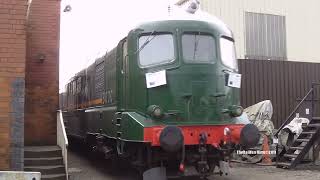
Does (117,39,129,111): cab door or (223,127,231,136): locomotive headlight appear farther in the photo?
(117,39,129,111): cab door

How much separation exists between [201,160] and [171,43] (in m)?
2.14

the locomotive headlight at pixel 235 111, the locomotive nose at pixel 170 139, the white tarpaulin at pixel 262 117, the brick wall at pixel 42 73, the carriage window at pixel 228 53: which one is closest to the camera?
the locomotive nose at pixel 170 139

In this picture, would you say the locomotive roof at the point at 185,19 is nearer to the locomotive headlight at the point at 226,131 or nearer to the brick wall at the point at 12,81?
the locomotive headlight at the point at 226,131

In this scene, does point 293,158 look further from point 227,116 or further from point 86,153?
point 86,153

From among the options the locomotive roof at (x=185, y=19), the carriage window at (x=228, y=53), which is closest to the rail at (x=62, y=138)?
the locomotive roof at (x=185, y=19)

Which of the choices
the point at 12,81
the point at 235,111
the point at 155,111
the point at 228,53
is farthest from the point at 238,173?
the point at 12,81

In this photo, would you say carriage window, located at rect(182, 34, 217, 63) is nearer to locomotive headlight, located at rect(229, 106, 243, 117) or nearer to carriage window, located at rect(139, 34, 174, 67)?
carriage window, located at rect(139, 34, 174, 67)

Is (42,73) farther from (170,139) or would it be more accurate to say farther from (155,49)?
(170,139)

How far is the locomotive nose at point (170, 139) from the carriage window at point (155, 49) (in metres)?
1.43

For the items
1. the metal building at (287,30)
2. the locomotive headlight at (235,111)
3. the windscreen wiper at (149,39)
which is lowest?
the locomotive headlight at (235,111)

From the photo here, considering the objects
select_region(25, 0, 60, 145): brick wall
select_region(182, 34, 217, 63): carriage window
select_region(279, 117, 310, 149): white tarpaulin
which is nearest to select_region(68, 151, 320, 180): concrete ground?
select_region(279, 117, 310, 149): white tarpaulin

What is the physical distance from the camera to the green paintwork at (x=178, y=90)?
8938 mm

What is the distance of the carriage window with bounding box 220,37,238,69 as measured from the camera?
31.4 feet

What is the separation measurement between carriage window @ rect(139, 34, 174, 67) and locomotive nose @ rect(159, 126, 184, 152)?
143cm
